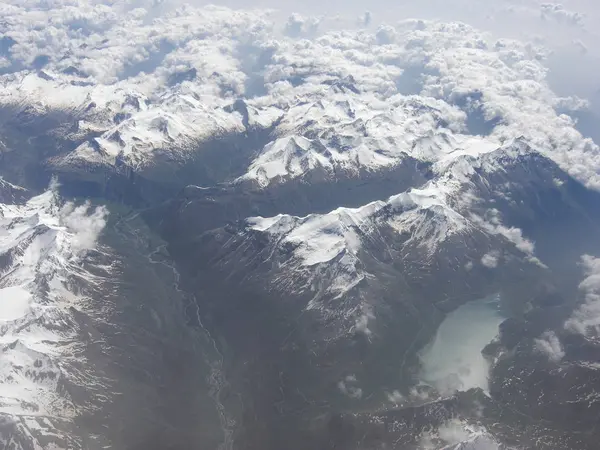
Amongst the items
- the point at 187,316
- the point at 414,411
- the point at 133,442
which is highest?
the point at 414,411

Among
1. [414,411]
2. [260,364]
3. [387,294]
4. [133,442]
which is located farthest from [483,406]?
[133,442]

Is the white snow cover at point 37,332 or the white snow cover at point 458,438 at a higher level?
the white snow cover at point 458,438

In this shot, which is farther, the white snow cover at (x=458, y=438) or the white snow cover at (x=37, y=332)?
the white snow cover at (x=37, y=332)

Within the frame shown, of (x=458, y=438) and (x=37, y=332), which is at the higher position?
(x=458, y=438)

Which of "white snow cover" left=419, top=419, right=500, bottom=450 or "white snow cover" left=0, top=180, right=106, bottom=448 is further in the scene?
"white snow cover" left=0, top=180, right=106, bottom=448

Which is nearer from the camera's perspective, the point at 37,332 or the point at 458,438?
the point at 458,438

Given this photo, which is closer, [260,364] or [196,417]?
[196,417]

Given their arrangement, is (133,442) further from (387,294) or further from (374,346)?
(387,294)

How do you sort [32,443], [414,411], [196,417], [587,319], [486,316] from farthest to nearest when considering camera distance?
[486,316] < [587,319] < [196,417] < [414,411] < [32,443]

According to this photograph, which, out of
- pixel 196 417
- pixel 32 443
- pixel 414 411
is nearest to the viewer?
pixel 32 443

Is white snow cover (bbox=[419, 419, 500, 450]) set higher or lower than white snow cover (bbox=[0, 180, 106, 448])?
higher

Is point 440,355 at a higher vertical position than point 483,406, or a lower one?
lower
